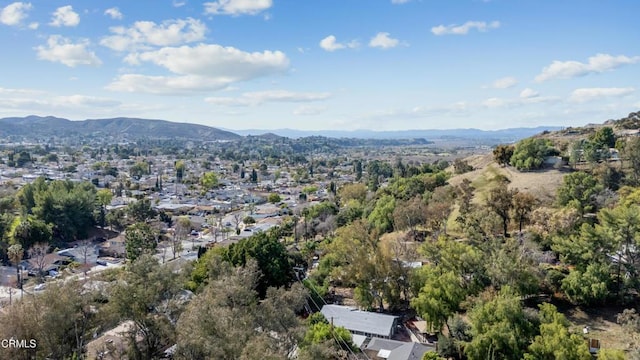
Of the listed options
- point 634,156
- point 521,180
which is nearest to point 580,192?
point 634,156

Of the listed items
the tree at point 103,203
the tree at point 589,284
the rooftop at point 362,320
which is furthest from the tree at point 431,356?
the tree at point 103,203

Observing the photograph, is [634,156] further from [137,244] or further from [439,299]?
[137,244]

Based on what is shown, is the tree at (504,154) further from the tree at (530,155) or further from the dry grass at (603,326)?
the dry grass at (603,326)

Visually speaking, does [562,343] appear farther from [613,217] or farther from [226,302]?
[226,302]

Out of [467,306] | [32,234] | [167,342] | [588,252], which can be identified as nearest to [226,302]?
[167,342]

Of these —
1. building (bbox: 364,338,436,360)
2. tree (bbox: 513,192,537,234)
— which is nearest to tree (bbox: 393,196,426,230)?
tree (bbox: 513,192,537,234)
